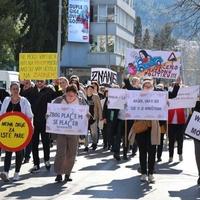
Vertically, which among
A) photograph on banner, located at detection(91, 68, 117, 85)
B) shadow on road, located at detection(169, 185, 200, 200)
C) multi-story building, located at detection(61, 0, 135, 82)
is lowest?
shadow on road, located at detection(169, 185, 200, 200)

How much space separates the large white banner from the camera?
231 ft

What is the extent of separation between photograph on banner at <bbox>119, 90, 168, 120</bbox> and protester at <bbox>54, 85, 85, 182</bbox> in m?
1.28

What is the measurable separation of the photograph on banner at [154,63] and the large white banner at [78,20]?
4877 centimetres

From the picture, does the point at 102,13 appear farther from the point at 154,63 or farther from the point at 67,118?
the point at 67,118

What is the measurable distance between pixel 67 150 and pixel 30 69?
835cm

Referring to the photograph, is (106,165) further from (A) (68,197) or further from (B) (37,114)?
(A) (68,197)

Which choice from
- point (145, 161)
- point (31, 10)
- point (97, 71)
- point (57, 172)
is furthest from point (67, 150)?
point (31, 10)

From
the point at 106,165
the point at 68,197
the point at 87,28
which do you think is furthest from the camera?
the point at 87,28

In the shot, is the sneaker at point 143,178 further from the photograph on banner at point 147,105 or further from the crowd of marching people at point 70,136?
the photograph on banner at point 147,105

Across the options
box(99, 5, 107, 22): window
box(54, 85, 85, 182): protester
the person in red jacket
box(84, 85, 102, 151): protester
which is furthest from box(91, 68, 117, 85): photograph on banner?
box(99, 5, 107, 22): window

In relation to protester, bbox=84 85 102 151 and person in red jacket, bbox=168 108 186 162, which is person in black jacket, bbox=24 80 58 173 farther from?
protester, bbox=84 85 102 151

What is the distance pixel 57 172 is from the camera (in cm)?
1195

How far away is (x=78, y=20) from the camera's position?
71000 mm

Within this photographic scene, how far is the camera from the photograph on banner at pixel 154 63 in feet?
68.7
